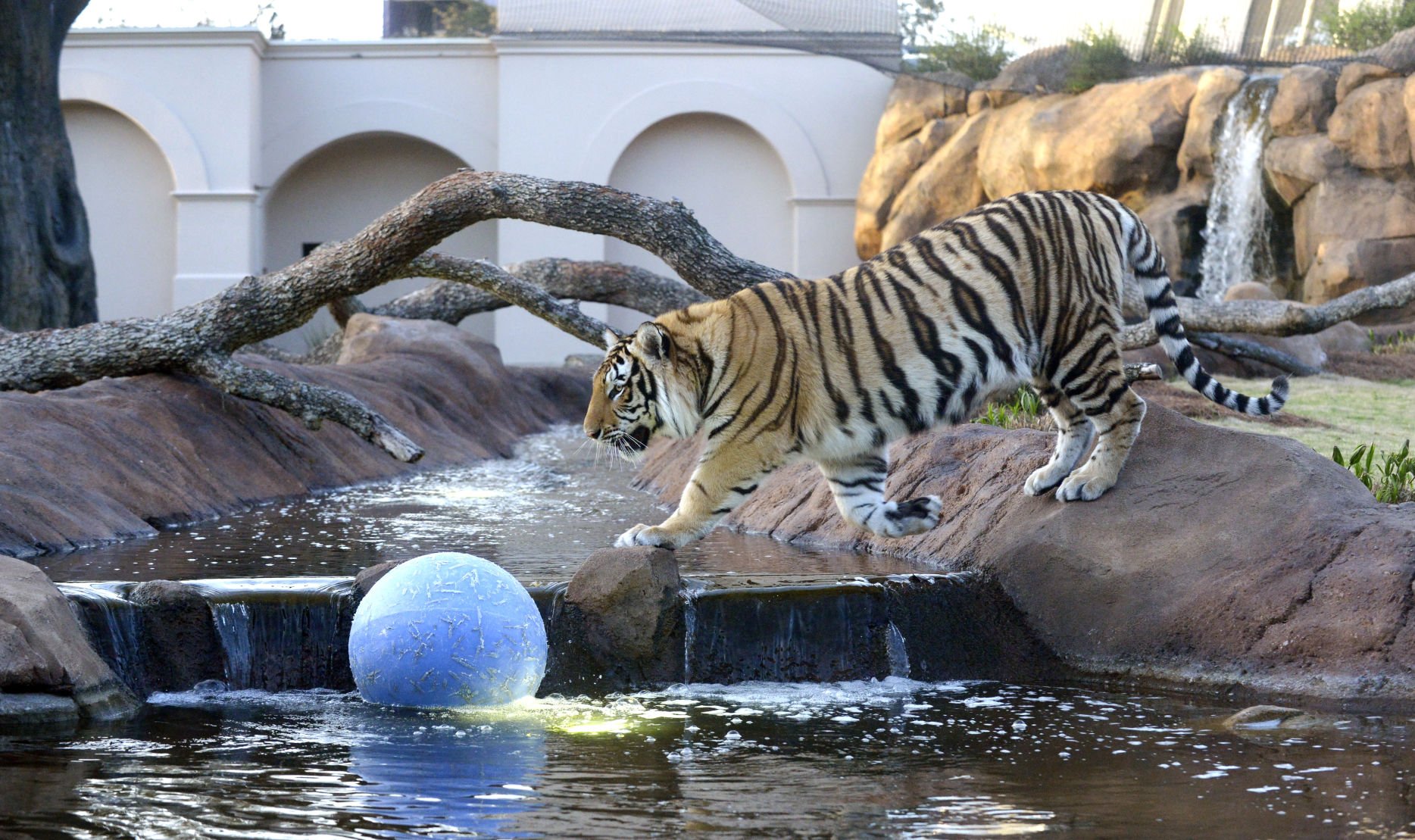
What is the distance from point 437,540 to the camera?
284 inches

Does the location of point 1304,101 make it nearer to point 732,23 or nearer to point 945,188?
point 945,188

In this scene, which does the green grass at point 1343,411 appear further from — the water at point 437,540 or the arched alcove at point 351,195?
the arched alcove at point 351,195

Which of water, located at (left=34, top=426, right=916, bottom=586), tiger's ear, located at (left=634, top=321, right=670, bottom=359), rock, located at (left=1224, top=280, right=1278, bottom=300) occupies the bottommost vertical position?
water, located at (left=34, top=426, right=916, bottom=586)

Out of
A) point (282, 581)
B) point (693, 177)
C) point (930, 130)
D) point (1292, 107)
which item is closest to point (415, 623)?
point (282, 581)

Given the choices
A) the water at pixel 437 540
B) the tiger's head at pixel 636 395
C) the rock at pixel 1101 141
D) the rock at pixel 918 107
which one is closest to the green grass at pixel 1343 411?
the water at pixel 437 540

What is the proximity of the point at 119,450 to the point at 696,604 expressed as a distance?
14.8 feet

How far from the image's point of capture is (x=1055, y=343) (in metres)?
5.78

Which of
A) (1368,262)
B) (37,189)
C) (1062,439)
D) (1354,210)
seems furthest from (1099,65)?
(1062,439)

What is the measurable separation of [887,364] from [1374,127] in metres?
13.5

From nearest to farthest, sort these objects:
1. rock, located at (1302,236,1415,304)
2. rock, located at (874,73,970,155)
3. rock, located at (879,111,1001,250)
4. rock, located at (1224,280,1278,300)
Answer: rock, located at (1224,280,1278,300), rock, located at (1302,236,1415,304), rock, located at (879,111,1001,250), rock, located at (874,73,970,155)

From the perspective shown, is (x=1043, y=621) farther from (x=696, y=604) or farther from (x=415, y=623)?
(x=415, y=623)

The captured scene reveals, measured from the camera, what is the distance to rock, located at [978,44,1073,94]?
21172 mm

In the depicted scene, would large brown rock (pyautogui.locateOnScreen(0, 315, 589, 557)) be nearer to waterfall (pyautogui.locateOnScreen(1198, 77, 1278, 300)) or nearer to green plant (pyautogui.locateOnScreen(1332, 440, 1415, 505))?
green plant (pyautogui.locateOnScreen(1332, 440, 1415, 505))

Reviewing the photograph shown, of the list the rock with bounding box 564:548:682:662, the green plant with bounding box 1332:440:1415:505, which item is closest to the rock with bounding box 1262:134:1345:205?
the green plant with bounding box 1332:440:1415:505
